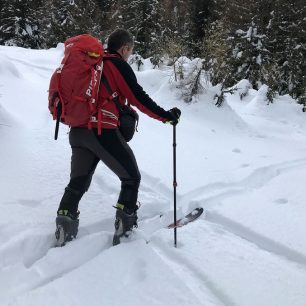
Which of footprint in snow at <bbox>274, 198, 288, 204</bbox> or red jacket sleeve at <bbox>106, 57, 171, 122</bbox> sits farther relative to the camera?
footprint in snow at <bbox>274, 198, 288, 204</bbox>

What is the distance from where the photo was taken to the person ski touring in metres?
3.29

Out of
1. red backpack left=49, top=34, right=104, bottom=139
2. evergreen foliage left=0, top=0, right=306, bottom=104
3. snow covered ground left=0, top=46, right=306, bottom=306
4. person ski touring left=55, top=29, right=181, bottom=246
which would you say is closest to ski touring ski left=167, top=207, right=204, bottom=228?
snow covered ground left=0, top=46, right=306, bottom=306

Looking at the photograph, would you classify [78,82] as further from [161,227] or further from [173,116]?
[161,227]

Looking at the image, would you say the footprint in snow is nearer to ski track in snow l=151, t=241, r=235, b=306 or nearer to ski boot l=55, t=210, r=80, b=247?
ski track in snow l=151, t=241, r=235, b=306

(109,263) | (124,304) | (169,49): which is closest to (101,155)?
(109,263)

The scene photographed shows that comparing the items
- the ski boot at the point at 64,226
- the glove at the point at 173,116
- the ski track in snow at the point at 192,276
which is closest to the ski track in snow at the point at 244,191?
Answer: the ski track in snow at the point at 192,276

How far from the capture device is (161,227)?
4.10 meters

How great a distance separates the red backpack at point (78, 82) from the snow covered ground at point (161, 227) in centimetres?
111

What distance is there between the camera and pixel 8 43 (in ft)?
95.9

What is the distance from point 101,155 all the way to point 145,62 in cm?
1502

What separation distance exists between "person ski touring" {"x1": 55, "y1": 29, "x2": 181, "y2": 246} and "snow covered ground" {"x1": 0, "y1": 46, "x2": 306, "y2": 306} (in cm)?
21

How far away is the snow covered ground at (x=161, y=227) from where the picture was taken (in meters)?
3.02

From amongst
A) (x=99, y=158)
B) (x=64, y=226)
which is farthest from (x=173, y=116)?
(x=64, y=226)

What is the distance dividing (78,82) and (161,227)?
1671 millimetres
